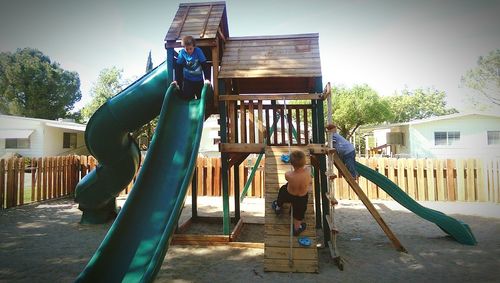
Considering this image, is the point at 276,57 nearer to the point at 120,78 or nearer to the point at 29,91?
the point at 120,78

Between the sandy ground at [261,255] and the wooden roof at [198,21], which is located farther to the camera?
the wooden roof at [198,21]

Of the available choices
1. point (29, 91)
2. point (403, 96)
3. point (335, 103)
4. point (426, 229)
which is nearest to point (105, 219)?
point (426, 229)

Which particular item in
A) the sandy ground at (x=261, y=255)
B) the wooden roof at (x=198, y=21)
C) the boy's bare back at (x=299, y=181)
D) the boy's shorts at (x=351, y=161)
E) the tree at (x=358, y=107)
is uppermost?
the tree at (x=358, y=107)

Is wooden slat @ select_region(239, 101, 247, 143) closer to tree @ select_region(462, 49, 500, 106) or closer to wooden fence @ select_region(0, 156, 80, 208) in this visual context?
wooden fence @ select_region(0, 156, 80, 208)

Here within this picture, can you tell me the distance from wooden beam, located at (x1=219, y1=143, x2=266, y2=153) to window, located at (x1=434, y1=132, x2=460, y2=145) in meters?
24.3

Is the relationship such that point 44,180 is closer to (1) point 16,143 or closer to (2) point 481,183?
(2) point 481,183

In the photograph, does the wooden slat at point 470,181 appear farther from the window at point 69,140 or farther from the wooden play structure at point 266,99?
the window at point 69,140

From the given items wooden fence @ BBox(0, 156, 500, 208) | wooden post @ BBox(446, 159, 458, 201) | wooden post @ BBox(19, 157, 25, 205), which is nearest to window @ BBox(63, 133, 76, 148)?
wooden fence @ BBox(0, 156, 500, 208)

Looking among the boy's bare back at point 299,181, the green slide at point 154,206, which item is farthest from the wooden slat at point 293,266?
the green slide at point 154,206

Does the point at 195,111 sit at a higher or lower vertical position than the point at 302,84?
lower

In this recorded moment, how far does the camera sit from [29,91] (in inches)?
1774

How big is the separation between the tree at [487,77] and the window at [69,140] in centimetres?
3974

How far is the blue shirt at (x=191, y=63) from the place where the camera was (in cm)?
658

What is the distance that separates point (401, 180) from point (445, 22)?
238 inches
